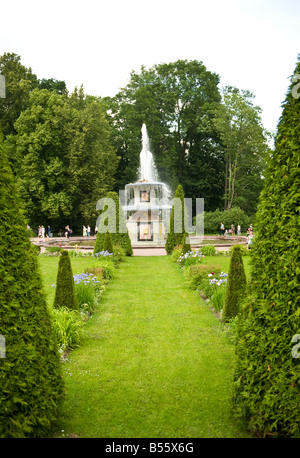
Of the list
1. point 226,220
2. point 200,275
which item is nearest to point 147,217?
point 226,220

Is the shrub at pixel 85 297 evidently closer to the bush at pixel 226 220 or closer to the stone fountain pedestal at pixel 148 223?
the stone fountain pedestal at pixel 148 223

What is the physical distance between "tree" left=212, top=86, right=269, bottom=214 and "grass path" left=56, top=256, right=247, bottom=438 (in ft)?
107

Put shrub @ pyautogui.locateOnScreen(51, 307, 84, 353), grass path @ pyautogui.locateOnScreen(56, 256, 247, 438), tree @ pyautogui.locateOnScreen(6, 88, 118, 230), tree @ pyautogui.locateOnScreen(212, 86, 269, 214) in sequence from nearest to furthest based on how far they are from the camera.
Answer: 1. grass path @ pyautogui.locateOnScreen(56, 256, 247, 438)
2. shrub @ pyautogui.locateOnScreen(51, 307, 84, 353)
3. tree @ pyautogui.locateOnScreen(6, 88, 118, 230)
4. tree @ pyautogui.locateOnScreen(212, 86, 269, 214)

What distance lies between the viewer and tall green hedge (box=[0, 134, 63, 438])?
3498mm

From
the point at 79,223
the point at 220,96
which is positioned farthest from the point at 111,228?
the point at 220,96

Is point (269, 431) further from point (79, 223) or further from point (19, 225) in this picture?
point (79, 223)

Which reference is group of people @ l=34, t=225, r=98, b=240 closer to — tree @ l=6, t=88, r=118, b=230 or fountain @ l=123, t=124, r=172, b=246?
tree @ l=6, t=88, r=118, b=230

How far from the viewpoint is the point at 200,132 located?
46031 millimetres

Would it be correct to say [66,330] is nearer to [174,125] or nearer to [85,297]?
[85,297]

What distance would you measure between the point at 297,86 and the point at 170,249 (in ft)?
55.4

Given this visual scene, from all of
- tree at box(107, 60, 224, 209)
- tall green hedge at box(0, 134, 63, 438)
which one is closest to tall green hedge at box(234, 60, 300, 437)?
tall green hedge at box(0, 134, 63, 438)

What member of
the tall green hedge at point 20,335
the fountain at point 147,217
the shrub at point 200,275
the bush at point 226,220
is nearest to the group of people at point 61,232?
the fountain at point 147,217

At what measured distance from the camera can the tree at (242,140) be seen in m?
39.6

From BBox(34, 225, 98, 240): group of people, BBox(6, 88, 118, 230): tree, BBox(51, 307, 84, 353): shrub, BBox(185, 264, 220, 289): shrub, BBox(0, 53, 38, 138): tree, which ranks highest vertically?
BBox(0, 53, 38, 138): tree
